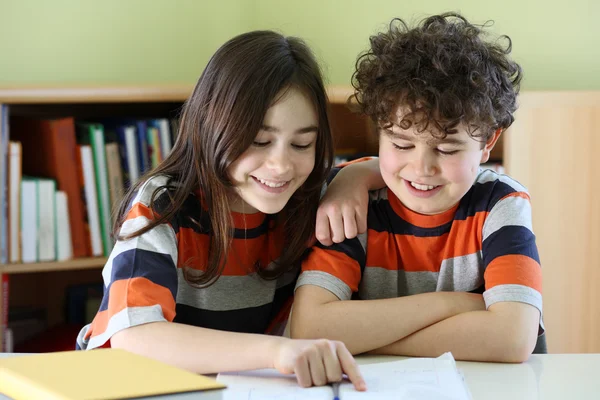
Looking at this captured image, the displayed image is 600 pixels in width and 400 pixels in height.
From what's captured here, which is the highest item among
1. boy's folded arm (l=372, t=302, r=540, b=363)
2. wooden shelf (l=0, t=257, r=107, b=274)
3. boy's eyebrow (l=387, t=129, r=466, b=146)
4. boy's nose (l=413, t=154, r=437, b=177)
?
boy's eyebrow (l=387, t=129, r=466, b=146)

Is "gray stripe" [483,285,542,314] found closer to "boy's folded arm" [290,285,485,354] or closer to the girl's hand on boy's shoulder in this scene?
"boy's folded arm" [290,285,485,354]

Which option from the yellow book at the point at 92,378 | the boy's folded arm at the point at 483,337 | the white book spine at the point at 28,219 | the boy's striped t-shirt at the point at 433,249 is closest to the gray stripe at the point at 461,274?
the boy's striped t-shirt at the point at 433,249

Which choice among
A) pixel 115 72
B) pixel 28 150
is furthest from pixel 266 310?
pixel 115 72

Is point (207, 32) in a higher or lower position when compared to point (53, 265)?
higher

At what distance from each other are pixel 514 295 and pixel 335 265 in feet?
0.83

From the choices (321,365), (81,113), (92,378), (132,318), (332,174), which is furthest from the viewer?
(81,113)

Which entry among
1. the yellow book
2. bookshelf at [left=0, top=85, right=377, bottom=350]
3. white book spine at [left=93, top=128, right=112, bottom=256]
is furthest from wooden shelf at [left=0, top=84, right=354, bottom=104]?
the yellow book

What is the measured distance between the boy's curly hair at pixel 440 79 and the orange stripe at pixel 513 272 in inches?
7.2

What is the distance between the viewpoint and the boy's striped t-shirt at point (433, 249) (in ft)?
3.48

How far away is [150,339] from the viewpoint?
90cm

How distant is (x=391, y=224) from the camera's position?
1152 millimetres

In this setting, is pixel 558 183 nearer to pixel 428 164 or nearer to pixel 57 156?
pixel 428 164

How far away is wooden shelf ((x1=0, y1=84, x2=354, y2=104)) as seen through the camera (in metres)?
1.84

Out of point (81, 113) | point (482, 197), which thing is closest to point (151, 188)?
point (482, 197)
